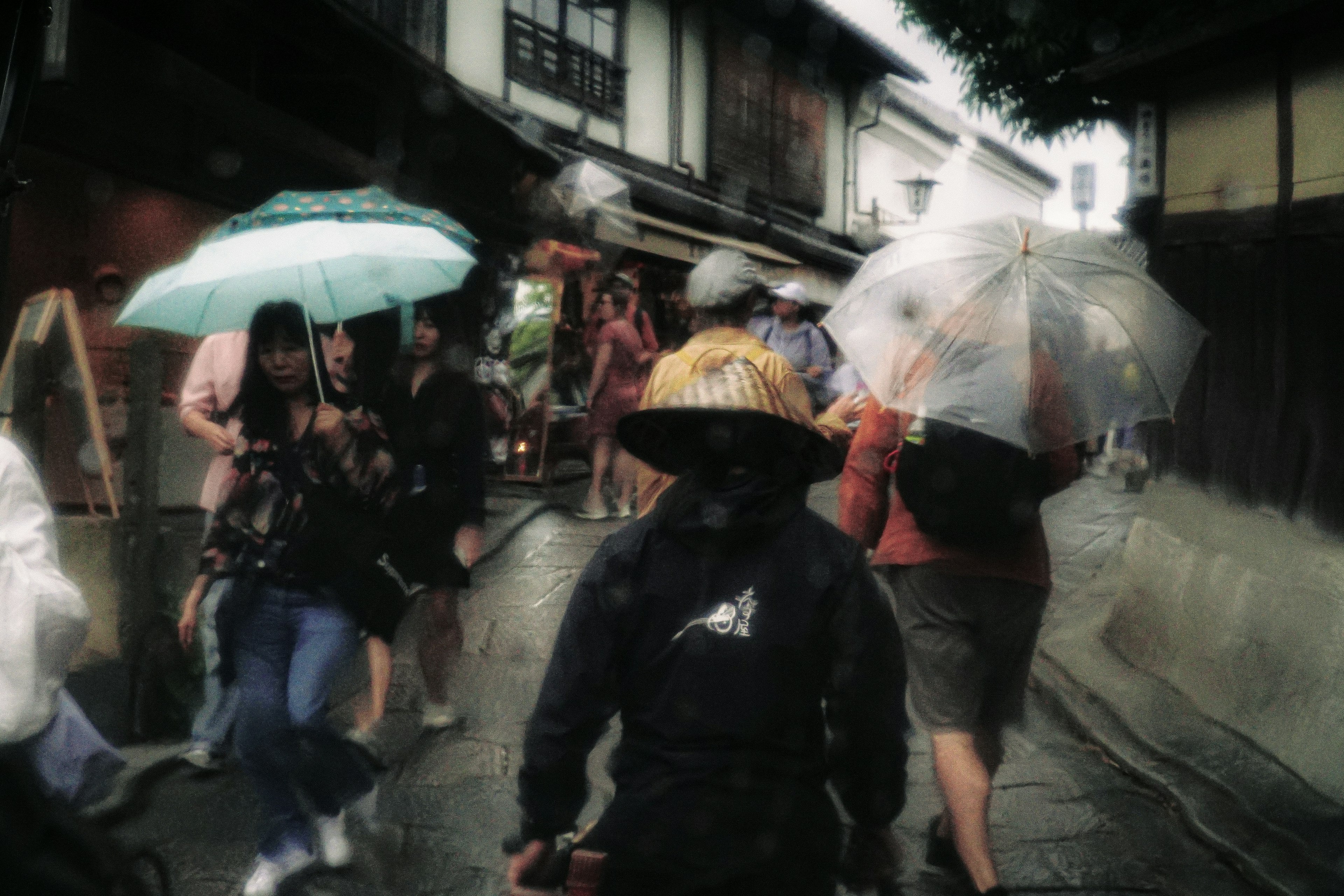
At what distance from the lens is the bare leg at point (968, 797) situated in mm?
3275

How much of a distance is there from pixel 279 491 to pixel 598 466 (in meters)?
6.62

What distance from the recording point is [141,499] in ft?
16.6

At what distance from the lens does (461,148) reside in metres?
12.3

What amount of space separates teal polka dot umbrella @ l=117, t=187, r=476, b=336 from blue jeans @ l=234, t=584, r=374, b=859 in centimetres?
120

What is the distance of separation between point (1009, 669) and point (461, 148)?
1002 cm

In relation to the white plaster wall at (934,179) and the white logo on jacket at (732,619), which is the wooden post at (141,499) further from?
the white plaster wall at (934,179)

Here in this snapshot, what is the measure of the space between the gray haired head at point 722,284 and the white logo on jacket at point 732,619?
6.63ft

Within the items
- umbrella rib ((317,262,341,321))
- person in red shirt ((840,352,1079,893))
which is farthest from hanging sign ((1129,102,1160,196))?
umbrella rib ((317,262,341,321))

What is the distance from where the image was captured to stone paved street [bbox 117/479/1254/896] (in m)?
3.89

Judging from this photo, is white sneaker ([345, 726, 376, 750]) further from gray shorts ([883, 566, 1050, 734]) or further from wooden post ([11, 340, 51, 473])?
gray shorts ([883, 566, 1050, 734])

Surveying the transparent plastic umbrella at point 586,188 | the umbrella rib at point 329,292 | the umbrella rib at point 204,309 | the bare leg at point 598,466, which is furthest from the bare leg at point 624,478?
the umbrella rib at point 204,309

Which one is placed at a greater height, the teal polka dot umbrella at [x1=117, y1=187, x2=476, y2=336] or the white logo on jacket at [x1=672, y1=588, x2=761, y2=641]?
the teal polka dot umbrella at [x1=117, y1=187, x2=476, y2=336]

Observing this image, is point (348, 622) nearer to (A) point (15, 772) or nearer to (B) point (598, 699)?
(B) point (598, 699)

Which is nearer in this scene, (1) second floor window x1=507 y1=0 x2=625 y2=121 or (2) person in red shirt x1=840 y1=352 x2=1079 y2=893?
(2) person in red shirt x1=840 y1=352 x2=1079 y2=893
